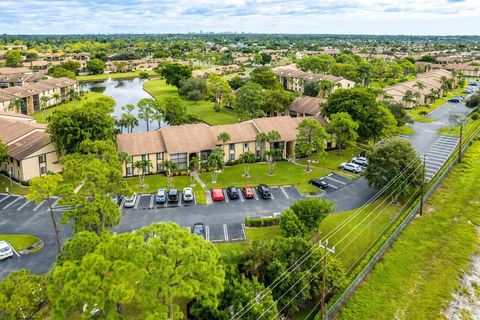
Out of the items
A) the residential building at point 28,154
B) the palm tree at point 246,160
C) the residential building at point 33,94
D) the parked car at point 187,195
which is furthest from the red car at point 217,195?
the residential building at point 33,94

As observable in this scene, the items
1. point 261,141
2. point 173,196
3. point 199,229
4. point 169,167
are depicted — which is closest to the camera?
point 199,229

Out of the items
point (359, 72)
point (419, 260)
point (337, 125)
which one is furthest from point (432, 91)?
point (419, 260)

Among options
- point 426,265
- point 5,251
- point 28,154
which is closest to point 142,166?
point 28,154

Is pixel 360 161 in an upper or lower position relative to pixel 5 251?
upper

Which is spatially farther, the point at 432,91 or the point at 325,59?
the point at 325,59

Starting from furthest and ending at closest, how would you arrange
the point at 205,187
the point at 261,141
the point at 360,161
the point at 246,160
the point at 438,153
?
the point at 438,153 < the point at 360,161 < the point at 261,141 < the point at 246,160 < the point at 205,187

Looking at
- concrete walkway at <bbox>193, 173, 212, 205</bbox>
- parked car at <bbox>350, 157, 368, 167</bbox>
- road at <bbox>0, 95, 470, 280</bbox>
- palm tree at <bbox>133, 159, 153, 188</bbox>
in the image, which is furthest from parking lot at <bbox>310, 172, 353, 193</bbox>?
palm tree at <bbox>133, 159, 153, 188</bbox>

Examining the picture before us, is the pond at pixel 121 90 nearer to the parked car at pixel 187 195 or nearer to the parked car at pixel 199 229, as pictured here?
the parked car at pixel 187 195

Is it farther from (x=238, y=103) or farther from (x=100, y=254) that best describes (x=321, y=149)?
(x=100, y=254)

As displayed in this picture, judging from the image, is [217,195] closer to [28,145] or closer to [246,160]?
[246,160]
